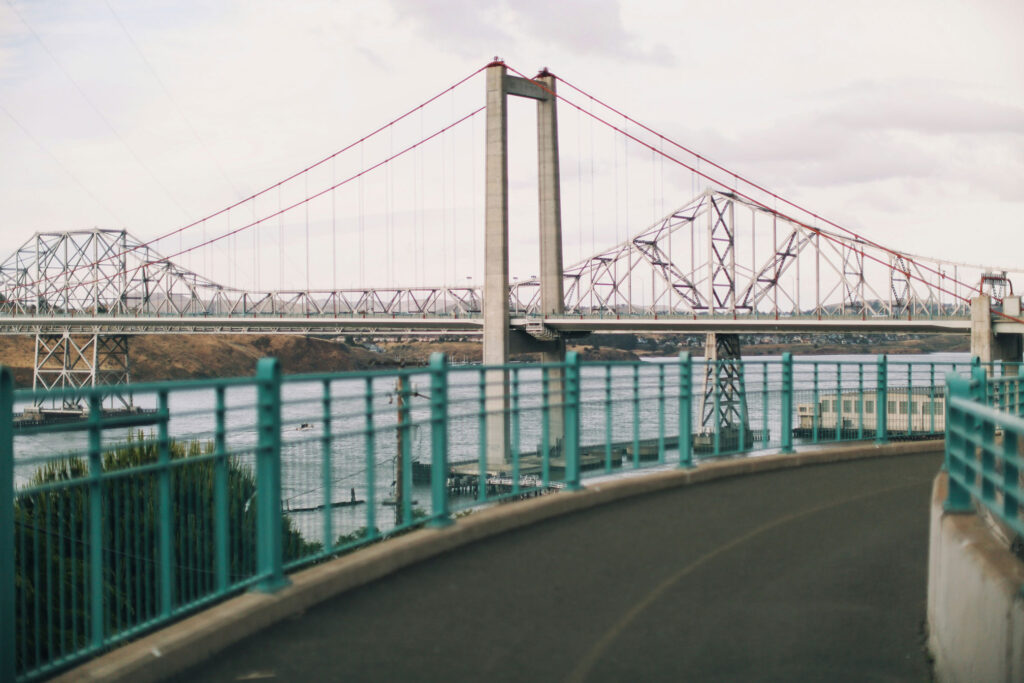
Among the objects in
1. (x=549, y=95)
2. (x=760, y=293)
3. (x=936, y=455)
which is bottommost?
(x=936, y=455)

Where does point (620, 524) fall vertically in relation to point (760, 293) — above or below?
below

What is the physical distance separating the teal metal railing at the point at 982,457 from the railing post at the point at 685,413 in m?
4.94

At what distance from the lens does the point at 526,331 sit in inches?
2584

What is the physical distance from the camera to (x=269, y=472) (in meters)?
5.55

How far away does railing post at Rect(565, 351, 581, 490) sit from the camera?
358 inches

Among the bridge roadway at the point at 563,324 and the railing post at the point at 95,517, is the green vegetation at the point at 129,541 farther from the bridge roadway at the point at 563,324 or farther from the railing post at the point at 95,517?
the bridge roadway at the point at 563,324

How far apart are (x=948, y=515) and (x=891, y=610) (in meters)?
0.77

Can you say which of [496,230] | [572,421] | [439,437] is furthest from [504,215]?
[439,437]

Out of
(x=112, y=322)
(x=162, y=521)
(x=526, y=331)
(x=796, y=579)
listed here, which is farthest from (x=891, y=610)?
(x=112, y=322)

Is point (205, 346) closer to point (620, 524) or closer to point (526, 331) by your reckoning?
point (526, 331)

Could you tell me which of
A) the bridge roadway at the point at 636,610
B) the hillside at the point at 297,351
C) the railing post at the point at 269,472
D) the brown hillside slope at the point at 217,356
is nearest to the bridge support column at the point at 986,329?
the hillside at the point at 297,351

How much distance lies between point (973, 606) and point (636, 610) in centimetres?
193

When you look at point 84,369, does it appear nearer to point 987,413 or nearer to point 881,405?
point 881,405

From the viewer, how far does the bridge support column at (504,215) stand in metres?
59.6
